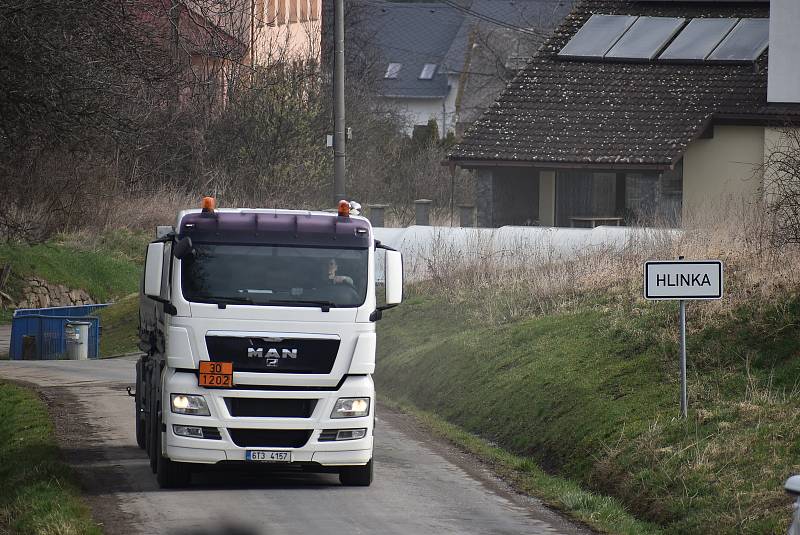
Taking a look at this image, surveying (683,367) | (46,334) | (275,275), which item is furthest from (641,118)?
(275,275)

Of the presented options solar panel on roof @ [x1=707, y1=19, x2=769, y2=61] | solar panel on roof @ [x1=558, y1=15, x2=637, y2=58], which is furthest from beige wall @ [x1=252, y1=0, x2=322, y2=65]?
solar panel on roof @ [x1=707, y1=19, x2=769, y2=61]

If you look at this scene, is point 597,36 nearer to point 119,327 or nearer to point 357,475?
point 119,327

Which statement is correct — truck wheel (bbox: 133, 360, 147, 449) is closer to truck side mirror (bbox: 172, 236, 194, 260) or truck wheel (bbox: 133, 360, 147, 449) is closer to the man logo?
truck side mirror (bbox: 172, 236, 194, 260)

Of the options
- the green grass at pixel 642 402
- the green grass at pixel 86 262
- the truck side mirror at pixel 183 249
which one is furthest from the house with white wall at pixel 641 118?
the truck side mirror at pixel 183 249

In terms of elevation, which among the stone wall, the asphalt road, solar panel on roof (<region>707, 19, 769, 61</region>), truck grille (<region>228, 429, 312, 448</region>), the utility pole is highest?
solar panel on roof (<region>707, 19, 769, 61</region>)

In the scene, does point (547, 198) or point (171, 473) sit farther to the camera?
point (547, 198)

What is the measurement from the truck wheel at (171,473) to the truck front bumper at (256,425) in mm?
192

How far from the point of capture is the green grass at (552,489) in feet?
42.6

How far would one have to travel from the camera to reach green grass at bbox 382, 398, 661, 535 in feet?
42.6

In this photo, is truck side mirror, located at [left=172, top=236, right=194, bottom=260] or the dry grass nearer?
truck side mirror, located at [left=172, top=236, right=194, bottom=260]

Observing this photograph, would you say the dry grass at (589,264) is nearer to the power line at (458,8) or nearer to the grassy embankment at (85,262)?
the grassy embankment at (85,262)

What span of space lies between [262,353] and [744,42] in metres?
27.5

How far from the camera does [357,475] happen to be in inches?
563

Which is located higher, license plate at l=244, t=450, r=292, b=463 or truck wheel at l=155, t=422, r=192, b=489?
license plate at l=244, t=450, r=292, b=463
